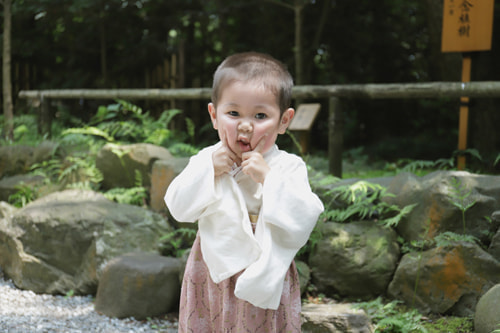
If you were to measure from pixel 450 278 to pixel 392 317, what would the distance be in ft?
1.67

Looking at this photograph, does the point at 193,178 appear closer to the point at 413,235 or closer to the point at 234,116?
the point at 234,116

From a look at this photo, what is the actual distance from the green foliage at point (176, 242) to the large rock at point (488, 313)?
241 cm

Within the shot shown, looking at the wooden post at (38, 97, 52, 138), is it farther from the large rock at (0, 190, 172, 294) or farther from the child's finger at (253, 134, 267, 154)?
the child's finger at (253, 134, 267, 154)

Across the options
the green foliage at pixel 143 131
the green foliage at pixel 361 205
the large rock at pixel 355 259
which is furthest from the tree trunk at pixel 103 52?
the large rock at pixel 355 259

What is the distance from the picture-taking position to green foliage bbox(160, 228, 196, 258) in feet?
14.3

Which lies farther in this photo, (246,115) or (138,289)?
(138,289)

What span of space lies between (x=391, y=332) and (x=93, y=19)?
7732mm

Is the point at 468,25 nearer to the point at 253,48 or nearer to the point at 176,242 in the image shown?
the point at 176,242

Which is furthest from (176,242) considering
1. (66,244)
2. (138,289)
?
(66,244)

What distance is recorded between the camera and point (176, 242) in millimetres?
4398

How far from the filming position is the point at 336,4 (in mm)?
8570

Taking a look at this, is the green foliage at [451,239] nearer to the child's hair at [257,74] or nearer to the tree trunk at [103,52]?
the child's hair at [257,74]

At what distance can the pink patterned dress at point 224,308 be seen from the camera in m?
1.83

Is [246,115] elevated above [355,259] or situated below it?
above
